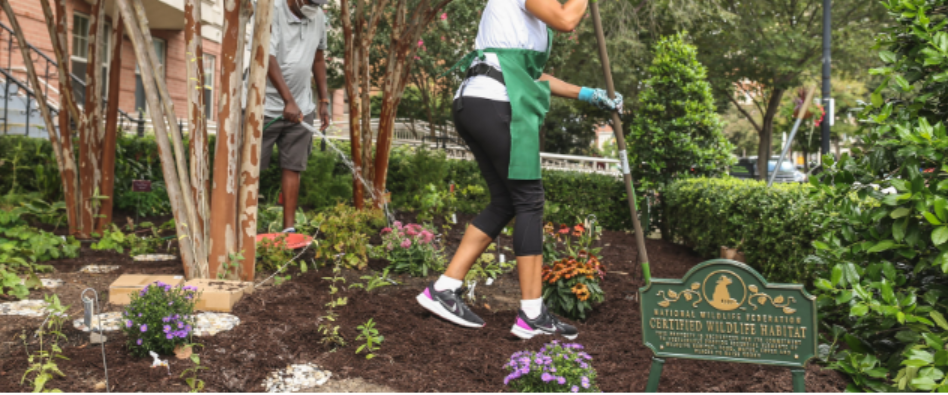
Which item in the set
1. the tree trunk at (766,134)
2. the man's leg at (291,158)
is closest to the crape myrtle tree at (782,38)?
the tree trunk at (766,134)

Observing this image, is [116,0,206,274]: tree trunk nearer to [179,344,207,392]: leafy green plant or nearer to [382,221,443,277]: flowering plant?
[179,344,207,392]: leafy green plant

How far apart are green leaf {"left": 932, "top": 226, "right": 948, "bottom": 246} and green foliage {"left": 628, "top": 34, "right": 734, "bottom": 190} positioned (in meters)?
5.93

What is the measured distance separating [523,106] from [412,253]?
1.82 meters

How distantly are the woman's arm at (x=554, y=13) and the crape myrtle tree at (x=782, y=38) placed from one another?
605 inches

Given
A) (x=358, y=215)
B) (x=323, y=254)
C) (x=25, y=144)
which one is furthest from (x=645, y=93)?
(x=25, y=144)

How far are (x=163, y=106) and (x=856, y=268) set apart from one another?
3305mm

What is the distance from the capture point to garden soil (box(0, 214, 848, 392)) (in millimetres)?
2221

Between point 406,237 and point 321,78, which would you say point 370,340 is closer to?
point 406,237

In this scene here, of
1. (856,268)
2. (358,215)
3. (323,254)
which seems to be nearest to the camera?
(856,268)

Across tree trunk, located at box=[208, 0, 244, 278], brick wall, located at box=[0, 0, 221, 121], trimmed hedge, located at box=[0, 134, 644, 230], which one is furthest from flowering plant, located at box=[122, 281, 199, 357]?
brick wall, located at box=[0, 0, 221, 121]

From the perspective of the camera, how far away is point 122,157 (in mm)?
7191

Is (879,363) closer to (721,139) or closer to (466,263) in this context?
(466,263)

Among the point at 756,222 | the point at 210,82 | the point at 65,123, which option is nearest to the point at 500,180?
the point at 756,222

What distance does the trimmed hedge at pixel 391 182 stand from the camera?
6.92 meters
